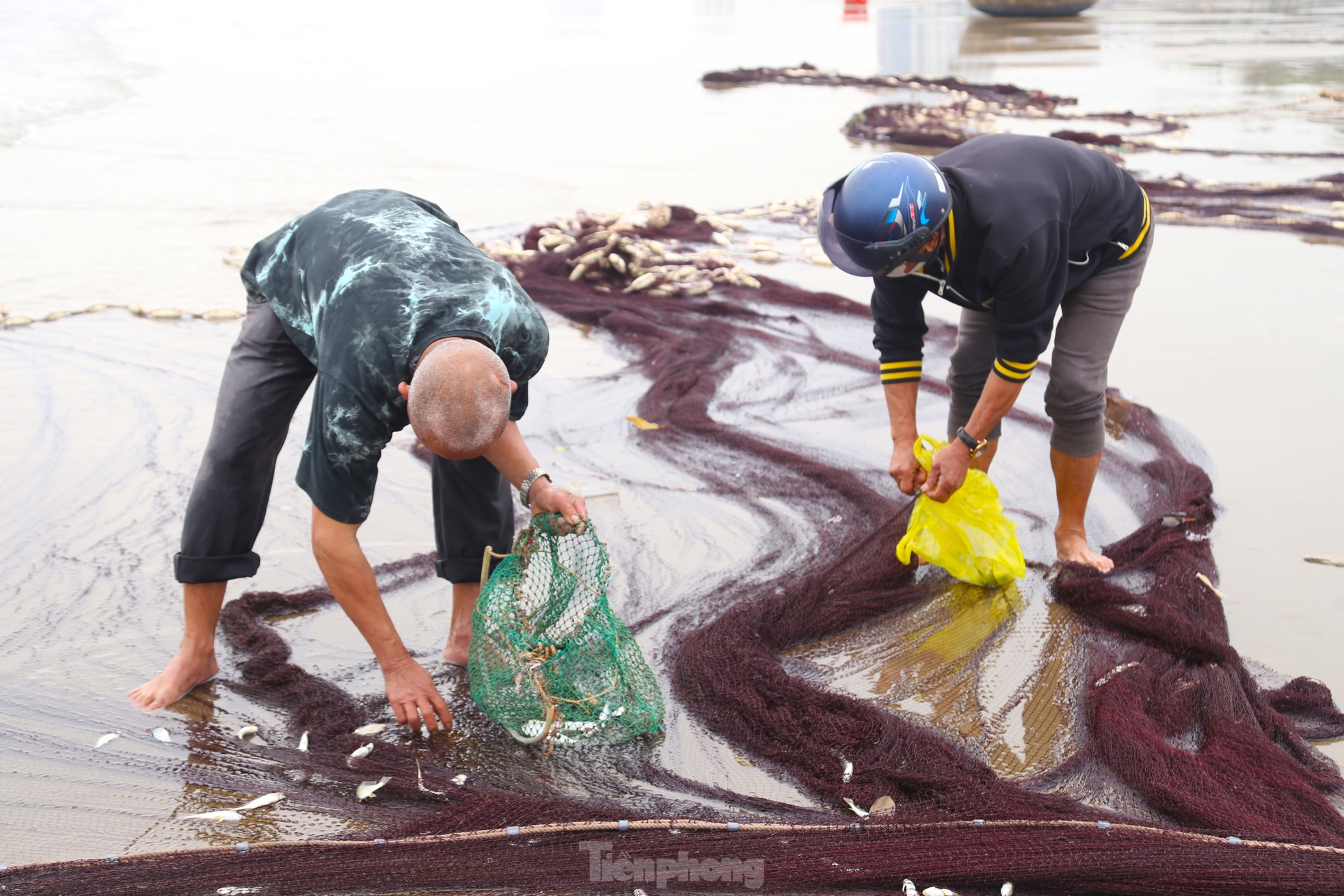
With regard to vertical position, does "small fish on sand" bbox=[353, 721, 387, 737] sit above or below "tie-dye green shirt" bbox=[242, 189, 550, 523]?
below

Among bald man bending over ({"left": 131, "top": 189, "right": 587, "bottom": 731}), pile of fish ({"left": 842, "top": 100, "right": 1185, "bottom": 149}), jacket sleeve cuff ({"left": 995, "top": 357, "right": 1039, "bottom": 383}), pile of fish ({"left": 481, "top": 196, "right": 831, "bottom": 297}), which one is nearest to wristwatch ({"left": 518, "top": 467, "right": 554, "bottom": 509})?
bald man bending over ({"left": 131, "top": 189, "right": 587, "bottom": 731})

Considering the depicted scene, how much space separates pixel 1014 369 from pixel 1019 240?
40 cm

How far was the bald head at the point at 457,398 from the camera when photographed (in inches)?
84.0

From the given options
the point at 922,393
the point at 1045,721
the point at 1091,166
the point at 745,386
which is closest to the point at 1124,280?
the point at 1091,166

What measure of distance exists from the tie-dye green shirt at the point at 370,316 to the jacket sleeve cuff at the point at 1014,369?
1381 mm

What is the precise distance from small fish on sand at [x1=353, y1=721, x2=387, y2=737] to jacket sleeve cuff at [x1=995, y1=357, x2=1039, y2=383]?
1981mm

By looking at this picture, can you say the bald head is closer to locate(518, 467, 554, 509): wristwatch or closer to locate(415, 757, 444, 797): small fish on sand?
locate(518, 467, 554, 509): wristwatch

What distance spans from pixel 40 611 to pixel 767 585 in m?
2.21

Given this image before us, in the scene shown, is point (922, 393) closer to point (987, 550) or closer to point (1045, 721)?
point (987, 550)

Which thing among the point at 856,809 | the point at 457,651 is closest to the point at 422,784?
the point at 457,651

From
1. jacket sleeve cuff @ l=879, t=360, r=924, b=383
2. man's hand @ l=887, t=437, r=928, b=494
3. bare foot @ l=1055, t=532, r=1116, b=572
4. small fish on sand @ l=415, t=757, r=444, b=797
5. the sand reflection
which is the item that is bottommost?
the sand reflection

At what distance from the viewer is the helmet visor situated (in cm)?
284

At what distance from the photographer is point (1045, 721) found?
2.82 meters

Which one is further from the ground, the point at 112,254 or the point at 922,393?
the point at 112,254
